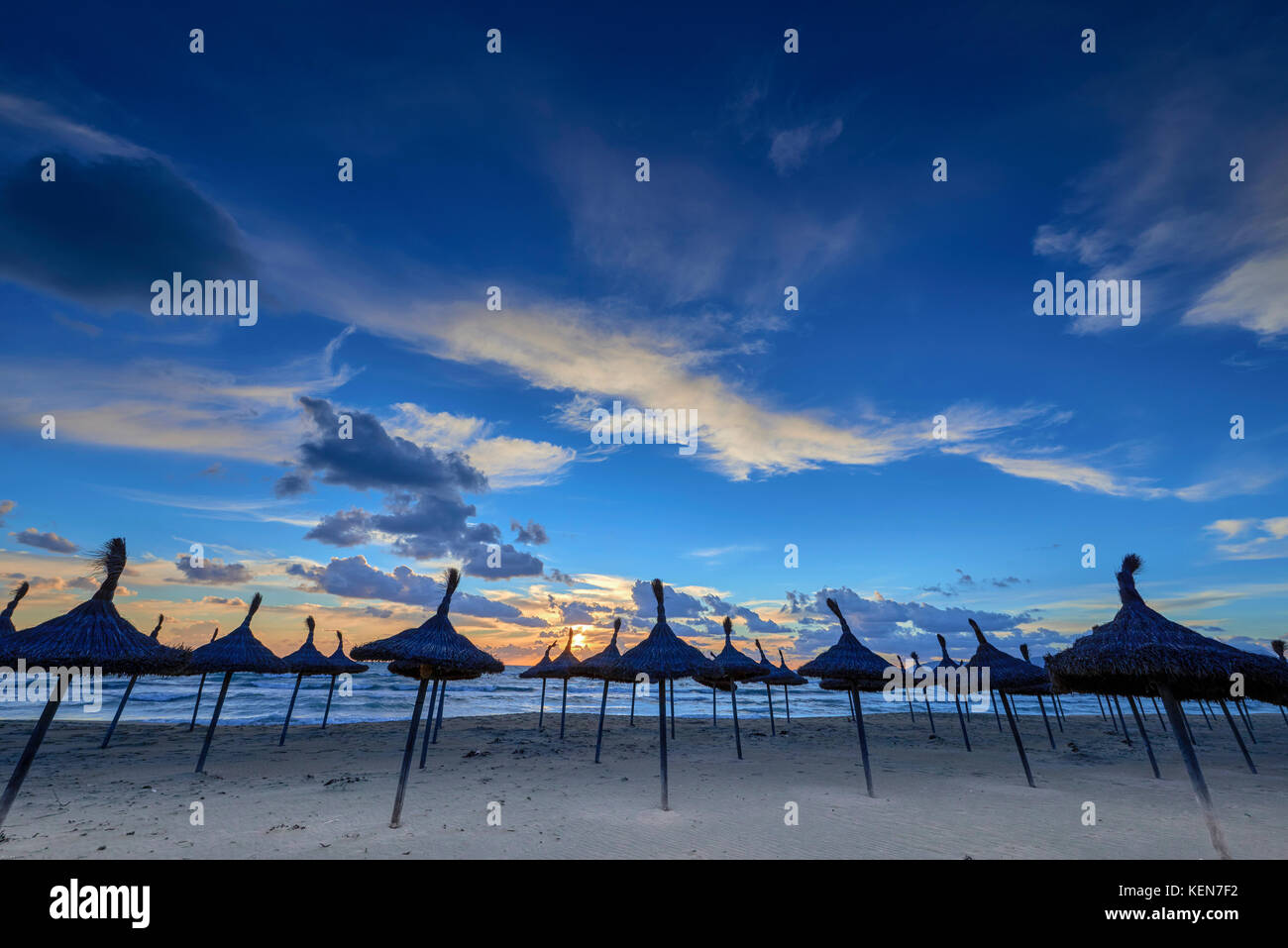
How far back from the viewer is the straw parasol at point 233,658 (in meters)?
13.9

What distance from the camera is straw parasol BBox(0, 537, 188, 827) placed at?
8.09 m

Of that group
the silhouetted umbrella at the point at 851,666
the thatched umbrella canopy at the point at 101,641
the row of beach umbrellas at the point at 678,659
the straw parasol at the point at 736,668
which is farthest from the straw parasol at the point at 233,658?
the silhouetted umbrella at the point at 851,666

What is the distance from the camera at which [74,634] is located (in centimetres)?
877

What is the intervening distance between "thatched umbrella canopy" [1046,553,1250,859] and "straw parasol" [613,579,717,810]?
22.8 ft

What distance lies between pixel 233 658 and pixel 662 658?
11.5m

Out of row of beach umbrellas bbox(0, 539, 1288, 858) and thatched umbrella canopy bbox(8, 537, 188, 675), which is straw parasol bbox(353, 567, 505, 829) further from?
thatched umbrella canopy bbox(8, 537, 188, 675)

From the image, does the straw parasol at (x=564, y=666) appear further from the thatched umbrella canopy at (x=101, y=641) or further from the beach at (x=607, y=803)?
the thatched umbrella canopy at (x=101, y=641)

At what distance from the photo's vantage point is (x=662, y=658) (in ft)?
41.6

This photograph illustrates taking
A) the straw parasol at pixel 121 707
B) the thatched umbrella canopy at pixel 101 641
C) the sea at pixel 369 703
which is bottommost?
the sea at pixel 369 703

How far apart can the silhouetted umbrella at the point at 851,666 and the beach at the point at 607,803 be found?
8.01 feet

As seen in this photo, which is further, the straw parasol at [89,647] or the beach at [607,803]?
the beach at [607,803]

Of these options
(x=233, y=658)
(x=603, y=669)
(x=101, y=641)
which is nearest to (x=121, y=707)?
(x=233, y=658)

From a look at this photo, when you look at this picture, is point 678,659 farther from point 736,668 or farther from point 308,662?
point 308,662
